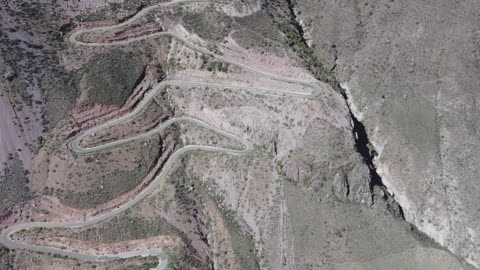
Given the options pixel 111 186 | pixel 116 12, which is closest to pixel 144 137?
pixel 111 186

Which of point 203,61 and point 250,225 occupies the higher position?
point 203,61

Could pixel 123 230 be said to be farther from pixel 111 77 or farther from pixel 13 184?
pixel 111 77

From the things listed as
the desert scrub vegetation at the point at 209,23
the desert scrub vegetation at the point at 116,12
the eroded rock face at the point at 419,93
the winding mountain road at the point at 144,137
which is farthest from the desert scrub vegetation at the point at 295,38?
the desert scrub vegetation at the point at 116,12

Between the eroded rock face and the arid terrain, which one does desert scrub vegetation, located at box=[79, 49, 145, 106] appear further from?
the eroded rock face

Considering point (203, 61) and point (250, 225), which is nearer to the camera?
point (250, 225)

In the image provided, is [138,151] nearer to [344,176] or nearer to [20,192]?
[20,192]

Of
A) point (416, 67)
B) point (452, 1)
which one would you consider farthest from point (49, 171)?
point (452, 1)

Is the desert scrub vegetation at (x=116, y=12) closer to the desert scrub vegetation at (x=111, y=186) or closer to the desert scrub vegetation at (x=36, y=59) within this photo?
the desert scrub vegetation at (x=36, y=59)
